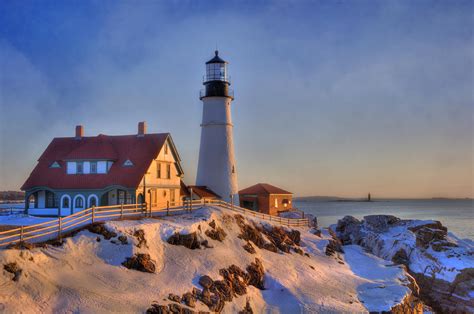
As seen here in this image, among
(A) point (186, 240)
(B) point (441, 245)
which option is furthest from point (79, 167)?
(B) point (441, 245)

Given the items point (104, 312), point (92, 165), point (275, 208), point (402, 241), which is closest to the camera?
point (104, 312)

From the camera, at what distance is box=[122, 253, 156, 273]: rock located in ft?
69.8

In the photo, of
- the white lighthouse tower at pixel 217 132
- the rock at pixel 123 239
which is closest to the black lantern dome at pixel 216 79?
the white lighthouse tower at pixel 217 132

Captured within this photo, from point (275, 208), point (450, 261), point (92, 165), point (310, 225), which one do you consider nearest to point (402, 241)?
point (450, 261)

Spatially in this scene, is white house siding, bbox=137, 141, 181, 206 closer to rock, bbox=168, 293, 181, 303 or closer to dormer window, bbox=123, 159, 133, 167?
dormer window, bbox=123, 159, 133, 167

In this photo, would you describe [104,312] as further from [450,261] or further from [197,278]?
[450,261]

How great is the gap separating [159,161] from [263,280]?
15.0 meters

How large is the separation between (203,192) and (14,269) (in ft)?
91.2

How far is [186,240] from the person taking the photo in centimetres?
2575

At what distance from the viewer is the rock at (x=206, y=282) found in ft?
72.4

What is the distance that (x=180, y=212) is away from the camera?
31.9 metres

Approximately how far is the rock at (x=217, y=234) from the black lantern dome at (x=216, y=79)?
66.9ft

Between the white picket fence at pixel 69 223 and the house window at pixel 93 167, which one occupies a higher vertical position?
the house window at pixel 93 167

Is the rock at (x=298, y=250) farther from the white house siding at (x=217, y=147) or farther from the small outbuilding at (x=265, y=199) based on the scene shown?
the small outbuilding at (x=265, y=199)
